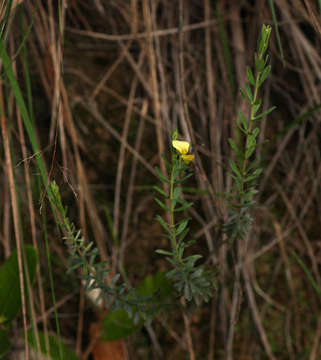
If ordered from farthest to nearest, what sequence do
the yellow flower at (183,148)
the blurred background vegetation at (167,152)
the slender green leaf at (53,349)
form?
the blurred background vegetation at (167,152), the slender green leaf at (53,349), the yellow flower at (183,148)

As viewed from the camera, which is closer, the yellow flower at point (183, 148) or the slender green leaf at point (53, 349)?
the yellow flower at point (183, 148)

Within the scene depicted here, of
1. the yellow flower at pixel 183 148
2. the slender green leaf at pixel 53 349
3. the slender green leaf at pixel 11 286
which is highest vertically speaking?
the yellow flower at pixel 183 148

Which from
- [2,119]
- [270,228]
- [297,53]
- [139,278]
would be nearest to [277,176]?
[270,228]

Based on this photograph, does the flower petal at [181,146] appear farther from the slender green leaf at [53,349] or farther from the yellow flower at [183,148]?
the slender green leaf at [53,349]

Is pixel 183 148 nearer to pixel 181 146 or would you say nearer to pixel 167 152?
pixel 181 146

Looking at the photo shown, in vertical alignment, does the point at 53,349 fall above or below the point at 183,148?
below

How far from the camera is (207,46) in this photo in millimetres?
1141

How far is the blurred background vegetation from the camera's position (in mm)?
1073

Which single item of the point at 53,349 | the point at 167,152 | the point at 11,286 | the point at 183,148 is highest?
the point at 183,148

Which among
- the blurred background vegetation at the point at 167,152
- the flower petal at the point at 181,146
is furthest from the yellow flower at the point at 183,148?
the blurred background vegetation at the point at 167,152

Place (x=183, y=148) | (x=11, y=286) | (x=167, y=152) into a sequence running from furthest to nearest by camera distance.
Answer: (x=167, y=152), (x=11, y=286), (x=183, y=148)

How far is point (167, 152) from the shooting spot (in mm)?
1102

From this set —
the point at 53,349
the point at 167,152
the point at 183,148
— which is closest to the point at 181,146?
the point at 183,148

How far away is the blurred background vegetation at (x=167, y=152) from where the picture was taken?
3.52 ft
